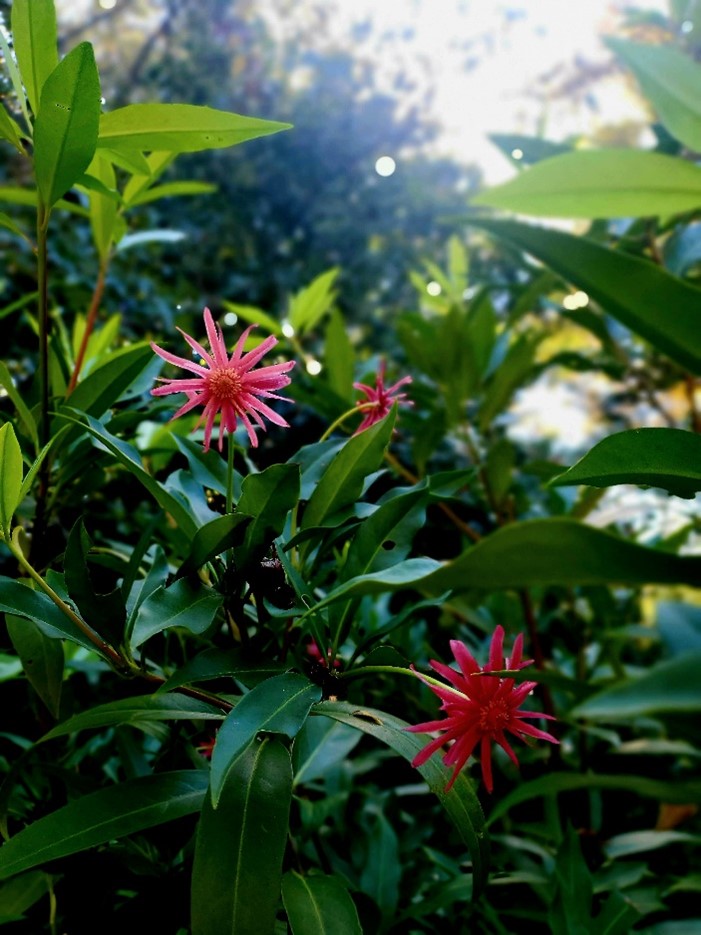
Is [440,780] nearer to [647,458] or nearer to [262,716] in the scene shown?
Result: [262,716]

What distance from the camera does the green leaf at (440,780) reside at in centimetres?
48

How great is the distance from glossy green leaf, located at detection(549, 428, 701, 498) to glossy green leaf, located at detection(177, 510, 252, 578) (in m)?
0.21

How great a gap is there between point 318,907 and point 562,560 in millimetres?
357

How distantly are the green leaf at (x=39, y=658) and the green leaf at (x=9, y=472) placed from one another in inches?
5.2

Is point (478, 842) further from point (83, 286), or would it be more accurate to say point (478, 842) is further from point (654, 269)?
point (83, 286)

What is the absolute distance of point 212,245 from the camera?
10.8 ft

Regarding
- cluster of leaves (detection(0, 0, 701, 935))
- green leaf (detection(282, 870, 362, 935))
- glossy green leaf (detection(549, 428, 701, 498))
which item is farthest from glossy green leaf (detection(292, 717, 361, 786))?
glossy green leaf (detection(549, 428, 701, 498))

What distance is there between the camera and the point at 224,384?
55cm

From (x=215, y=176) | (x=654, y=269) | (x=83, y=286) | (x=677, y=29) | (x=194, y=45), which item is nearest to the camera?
(x=654, y=269)

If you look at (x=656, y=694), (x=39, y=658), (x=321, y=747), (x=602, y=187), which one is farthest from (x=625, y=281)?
(x=321, y=747)

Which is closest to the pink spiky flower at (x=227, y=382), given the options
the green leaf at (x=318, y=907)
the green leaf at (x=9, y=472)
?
the green leaf at (x=9, y=472)

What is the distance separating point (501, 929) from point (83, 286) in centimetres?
177

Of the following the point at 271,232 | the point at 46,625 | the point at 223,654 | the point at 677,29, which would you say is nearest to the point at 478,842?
the point at 223,654

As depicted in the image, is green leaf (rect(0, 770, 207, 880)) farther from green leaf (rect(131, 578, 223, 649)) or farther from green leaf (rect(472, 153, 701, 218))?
green leaf (rect(472, 153, 701, 218))
